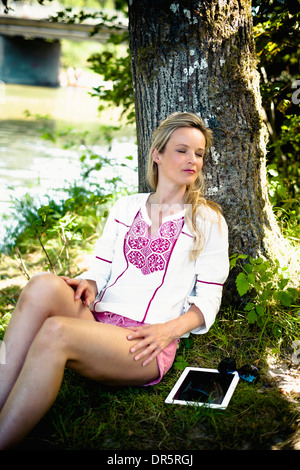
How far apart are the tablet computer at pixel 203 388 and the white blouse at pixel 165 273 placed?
0.23 meters

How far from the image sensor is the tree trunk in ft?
9.57

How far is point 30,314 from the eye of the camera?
2.27m

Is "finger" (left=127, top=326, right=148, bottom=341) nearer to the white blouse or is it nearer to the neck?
the white blouse

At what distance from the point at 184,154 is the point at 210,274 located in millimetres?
683

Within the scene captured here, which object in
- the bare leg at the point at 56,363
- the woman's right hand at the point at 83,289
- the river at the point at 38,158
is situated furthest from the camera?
the river at the point at 38,158

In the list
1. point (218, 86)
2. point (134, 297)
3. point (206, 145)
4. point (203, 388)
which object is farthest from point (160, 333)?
point (218, 86)

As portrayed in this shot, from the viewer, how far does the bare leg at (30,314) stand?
217 cm

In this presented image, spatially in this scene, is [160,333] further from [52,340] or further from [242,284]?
[242,284]

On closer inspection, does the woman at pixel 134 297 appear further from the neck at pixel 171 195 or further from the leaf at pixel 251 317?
the leaf at pixel 251 317

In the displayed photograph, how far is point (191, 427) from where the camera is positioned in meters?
2.22

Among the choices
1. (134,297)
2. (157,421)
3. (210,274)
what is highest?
(210,274)

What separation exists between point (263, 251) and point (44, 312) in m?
1.54

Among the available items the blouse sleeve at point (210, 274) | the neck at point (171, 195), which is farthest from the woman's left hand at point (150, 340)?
the neck at point (171, 195)

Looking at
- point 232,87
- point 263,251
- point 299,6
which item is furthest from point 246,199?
point 299,6
